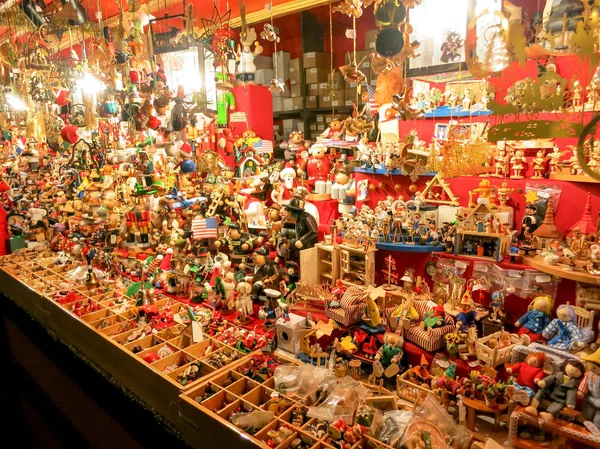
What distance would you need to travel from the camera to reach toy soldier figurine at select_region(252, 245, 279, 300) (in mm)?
3322

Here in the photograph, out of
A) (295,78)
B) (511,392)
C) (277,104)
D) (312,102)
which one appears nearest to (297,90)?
(295,78)

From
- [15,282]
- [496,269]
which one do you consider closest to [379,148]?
[496,269]

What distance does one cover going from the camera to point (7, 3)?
3268mm

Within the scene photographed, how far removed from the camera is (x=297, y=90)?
18.8 feet

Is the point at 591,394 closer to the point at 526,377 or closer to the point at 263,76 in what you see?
the point at 526,377

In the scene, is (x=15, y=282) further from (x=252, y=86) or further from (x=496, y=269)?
(x=496, y=269)

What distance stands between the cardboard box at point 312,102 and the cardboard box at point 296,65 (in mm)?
370

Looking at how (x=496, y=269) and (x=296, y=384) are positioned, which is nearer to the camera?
(x=296, y=384)

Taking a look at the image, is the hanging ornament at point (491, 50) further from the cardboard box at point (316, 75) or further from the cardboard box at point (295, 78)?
the cardboard box at point (295, 78)

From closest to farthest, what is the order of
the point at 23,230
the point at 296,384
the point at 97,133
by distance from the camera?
the point at 296,384 < the point at 97,133 < the point at 23,230

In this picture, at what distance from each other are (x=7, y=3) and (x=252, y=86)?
2.91 m

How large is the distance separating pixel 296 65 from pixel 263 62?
619mm

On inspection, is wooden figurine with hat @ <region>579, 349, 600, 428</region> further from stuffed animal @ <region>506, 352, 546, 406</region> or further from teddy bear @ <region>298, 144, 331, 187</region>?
teddy bear @ <region>298, 144, 331, 187</region>

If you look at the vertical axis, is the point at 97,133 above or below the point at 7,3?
below
